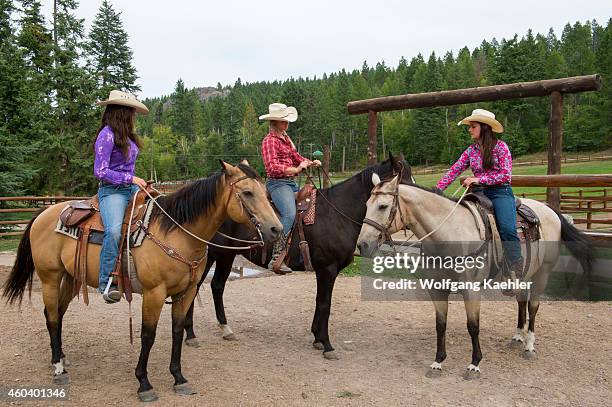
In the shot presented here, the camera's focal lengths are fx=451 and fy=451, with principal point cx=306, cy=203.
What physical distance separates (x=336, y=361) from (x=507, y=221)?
7.88 feet

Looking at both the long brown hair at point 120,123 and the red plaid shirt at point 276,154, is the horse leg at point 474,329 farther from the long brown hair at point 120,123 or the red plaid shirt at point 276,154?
the long brown hair at point 120,123

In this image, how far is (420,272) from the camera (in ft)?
16.3

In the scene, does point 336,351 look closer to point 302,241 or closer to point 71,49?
point 302,241

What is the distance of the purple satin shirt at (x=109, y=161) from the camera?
4.07m

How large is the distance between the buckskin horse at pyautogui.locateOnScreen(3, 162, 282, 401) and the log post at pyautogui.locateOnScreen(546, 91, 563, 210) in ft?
17.4

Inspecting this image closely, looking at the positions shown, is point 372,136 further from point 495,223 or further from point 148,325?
point 148,325

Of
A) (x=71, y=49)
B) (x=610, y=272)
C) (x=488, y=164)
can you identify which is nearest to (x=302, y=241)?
(x=488, y=164)

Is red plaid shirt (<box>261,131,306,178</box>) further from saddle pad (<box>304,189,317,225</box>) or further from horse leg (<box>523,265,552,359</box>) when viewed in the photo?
horse leg (<box>523,265,552,359</box>)

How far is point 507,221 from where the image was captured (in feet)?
15.7

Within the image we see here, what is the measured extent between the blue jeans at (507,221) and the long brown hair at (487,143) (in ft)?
0.95

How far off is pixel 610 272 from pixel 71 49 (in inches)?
885

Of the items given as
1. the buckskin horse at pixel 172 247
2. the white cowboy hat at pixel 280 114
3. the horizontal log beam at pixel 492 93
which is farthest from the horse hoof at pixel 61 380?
the horizontal log beam at pixel 492 93

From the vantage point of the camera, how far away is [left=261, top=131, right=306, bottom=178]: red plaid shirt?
551cm

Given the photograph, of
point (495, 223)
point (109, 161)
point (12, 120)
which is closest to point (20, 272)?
point (109, 161)
